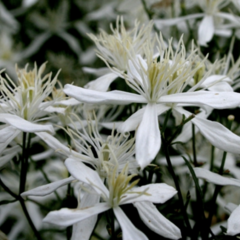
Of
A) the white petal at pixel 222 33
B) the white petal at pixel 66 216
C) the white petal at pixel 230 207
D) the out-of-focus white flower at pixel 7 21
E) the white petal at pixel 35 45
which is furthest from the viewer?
the white petal at pixel 35 45

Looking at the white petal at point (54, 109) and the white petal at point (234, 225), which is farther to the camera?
the white petal at point (54, 109)

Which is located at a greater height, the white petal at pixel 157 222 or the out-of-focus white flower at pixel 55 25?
the out-of-focus white flower at pixel 55 25

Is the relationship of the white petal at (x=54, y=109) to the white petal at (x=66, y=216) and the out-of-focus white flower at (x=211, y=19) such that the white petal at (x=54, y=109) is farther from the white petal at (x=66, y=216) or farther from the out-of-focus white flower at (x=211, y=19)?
the out-of-focus white flower at (x=211, y=19)

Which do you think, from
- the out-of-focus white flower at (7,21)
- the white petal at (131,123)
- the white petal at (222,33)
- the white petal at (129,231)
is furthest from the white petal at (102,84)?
the out-of-focus white flower at (7,21)

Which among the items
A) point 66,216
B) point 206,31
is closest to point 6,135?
point 66,216

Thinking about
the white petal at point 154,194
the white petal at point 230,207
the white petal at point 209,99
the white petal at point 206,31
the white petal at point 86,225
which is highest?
the white petal at point 206,31

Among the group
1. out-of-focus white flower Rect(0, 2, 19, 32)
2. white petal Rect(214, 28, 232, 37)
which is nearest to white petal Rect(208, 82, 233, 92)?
white petal Rect(214, 28, 232, 37)
